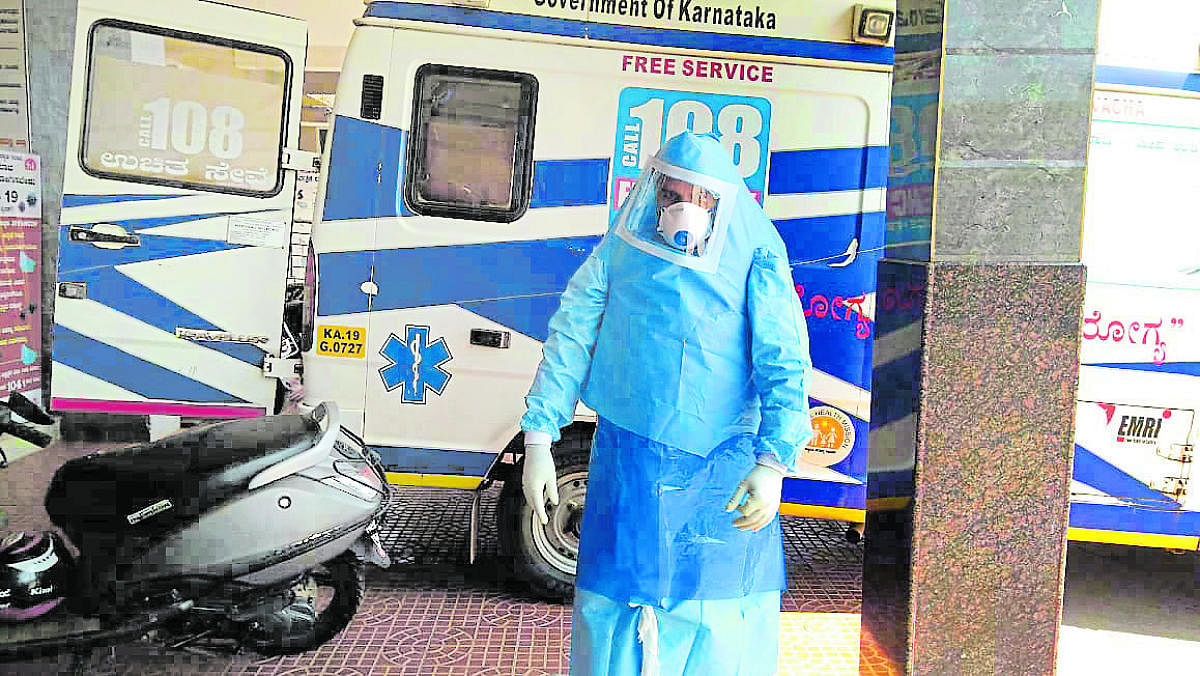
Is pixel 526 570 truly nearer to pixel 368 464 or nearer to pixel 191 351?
pixel 368 464

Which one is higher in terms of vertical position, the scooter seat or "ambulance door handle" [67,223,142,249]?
"ambulance door handle" [67,223,142,249]

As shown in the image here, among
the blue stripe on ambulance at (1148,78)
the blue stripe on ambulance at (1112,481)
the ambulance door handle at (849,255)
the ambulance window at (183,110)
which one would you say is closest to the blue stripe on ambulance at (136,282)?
the ambulance window at (183,110)

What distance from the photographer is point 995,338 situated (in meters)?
3.01

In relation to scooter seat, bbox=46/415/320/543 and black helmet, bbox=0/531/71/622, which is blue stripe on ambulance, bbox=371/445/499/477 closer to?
scooter seat, bbox=46/415/320/543

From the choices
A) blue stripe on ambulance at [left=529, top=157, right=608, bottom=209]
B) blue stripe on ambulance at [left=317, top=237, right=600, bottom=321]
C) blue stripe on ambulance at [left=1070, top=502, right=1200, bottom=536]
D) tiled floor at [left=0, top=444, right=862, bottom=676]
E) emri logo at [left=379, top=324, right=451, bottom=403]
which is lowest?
tiled floor at [left=0, top=444, right=862, bottom=676]

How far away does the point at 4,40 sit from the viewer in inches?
242

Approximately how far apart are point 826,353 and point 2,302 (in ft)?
16.6

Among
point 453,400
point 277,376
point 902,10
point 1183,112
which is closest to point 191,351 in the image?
point 277,376

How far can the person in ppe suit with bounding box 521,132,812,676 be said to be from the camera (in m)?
2.54

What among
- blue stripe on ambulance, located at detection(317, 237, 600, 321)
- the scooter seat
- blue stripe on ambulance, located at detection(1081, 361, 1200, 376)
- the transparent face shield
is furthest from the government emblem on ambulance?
the scooter seat

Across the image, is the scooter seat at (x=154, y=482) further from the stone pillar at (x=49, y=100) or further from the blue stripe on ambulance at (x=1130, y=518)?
the stone pillar at (x=49, y=100)

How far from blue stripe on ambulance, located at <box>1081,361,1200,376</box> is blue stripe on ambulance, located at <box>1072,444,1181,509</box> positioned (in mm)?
383

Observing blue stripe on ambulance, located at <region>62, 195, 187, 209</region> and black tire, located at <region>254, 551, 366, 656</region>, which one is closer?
black tire, located at <region>254, 551, 366, 656</region>

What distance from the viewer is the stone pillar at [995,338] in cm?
300
